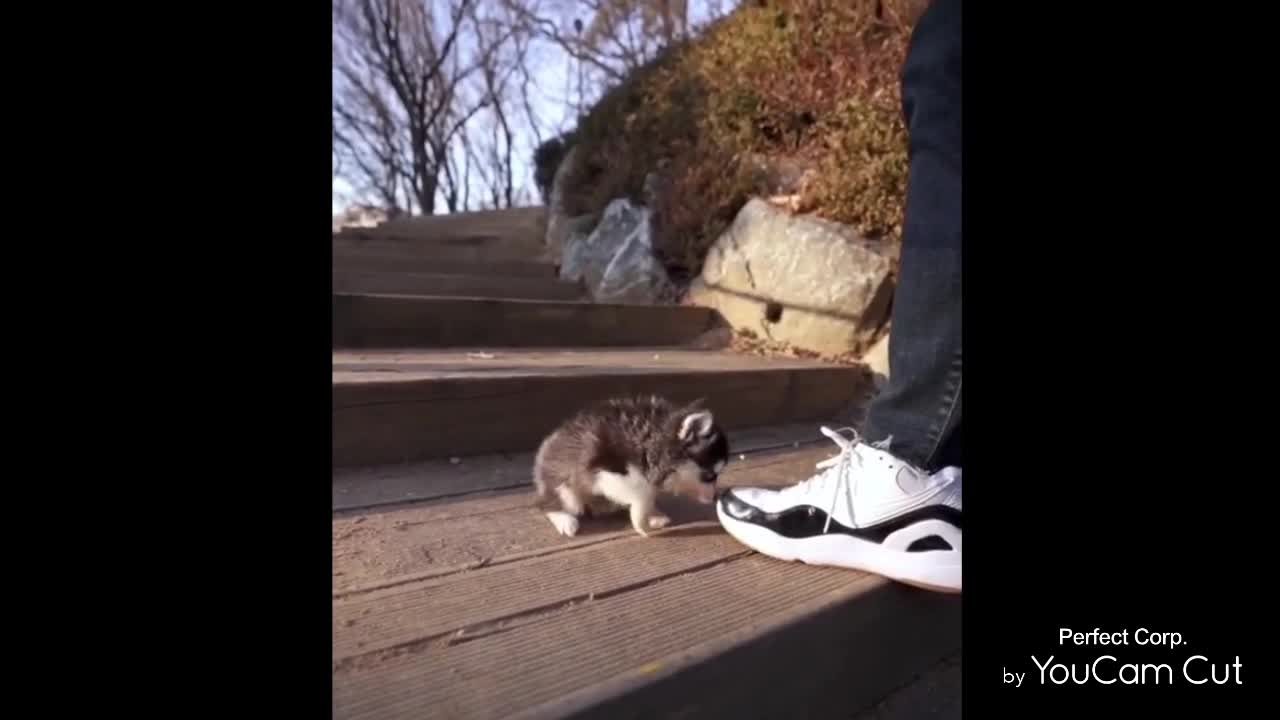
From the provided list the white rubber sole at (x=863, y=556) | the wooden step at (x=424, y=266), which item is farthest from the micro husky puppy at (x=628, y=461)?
the wooden step at (x=424, y=266)

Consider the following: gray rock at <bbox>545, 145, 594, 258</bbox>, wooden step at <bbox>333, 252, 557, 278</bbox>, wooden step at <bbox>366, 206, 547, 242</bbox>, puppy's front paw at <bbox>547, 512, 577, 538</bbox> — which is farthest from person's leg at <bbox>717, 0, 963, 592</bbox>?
wooden step at <bbox>366, 206, 547, 242</bbox>

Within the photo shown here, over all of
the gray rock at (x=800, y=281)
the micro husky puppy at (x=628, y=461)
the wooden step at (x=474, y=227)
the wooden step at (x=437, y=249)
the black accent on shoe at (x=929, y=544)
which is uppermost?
the wooden step at (x=474, y=227)

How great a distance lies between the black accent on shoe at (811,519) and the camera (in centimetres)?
145

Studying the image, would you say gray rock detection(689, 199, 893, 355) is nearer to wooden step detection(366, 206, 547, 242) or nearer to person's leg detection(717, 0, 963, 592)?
person's leg detection(717, 0, 963, 592)

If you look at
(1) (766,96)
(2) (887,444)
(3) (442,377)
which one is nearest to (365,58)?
(1) (766,96)

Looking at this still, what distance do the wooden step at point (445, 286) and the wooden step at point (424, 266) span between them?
0.88 feet

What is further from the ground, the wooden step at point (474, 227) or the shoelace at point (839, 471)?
the wooden step at point (474, 227)

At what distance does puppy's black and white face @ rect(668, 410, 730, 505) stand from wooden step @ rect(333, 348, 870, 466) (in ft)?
2.27

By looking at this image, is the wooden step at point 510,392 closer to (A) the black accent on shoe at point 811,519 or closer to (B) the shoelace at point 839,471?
(A) the black accent on shoe at point 811,519

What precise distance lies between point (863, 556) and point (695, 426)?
0.63m

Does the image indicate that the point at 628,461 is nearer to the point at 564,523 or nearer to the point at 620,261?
the point at 564,523
